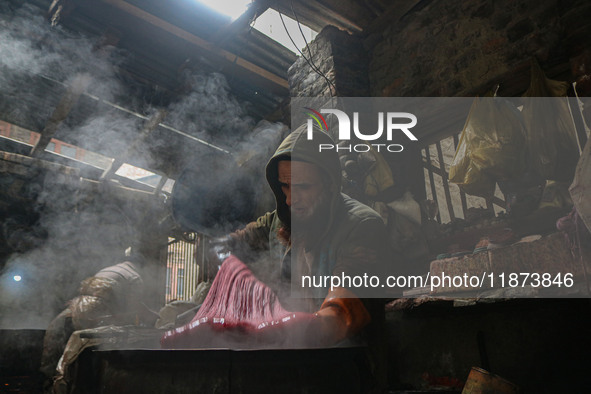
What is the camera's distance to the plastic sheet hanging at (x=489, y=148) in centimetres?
277

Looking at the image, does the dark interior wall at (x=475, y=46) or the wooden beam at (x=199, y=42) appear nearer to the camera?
the dark interior wall at (x=475, y=46)

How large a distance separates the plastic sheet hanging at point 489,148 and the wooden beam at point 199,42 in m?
3.02

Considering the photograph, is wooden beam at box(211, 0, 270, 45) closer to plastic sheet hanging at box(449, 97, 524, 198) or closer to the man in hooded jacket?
the man in hooded jacket

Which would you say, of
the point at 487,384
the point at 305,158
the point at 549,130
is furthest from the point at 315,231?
the point at 549,130

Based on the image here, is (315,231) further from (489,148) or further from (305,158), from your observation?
(489,148)

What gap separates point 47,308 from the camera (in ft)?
26.6

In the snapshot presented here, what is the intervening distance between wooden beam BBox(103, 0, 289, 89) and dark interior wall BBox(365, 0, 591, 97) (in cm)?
151

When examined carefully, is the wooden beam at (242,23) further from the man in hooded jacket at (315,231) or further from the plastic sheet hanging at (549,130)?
the plastic sheet hanging at (549,130)

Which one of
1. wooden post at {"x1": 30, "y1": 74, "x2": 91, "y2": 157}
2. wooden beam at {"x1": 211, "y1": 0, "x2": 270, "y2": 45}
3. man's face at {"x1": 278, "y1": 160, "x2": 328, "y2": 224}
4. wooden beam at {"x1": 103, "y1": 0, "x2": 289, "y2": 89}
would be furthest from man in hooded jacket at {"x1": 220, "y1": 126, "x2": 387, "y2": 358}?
wooden post at {"x1": 30, "y1": 74, "x2": 91, "y2": 157}

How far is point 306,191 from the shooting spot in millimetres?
2857

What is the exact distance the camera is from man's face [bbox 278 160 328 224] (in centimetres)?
285

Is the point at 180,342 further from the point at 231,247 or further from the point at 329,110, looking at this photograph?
the point at 329,110

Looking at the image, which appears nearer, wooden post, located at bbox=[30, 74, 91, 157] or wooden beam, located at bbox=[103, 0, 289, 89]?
wooden beam, located at bbox=[103, 0, 289, 89]

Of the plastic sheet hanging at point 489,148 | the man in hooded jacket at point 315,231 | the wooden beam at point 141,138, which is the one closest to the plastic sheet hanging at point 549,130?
the plastic sheet hanging at point 489,148
